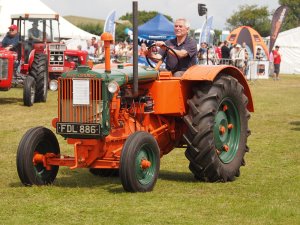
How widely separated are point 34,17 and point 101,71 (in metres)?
16.0

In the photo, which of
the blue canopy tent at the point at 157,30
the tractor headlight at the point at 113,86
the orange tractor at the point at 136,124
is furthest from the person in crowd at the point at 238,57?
the tractor headlight at the point at 113,86

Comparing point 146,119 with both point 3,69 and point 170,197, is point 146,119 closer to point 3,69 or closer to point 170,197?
point 170,197

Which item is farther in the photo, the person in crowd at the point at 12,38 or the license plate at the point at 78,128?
the person in crowd at the point at 12,38

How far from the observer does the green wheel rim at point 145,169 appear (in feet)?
24.0

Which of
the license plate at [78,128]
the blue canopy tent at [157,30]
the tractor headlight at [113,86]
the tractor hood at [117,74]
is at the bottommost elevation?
the license plate at [78,128]

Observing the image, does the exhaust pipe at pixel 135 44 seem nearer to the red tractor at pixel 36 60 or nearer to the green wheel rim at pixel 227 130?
the green wheel rim at pixel 227 130

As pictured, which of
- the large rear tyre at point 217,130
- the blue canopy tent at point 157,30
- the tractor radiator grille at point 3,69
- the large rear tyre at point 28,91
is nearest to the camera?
the large rear tyre at point 217,130

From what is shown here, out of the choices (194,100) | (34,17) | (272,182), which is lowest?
(272,182)

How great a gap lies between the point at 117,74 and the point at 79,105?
1.55 ft

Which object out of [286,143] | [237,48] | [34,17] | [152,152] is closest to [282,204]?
[152,152]

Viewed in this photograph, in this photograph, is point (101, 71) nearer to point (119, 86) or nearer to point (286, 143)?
point (119, 86)

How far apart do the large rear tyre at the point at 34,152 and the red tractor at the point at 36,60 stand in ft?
31.8

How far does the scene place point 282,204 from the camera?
6.85 metres

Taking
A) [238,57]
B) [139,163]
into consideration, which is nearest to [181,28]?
[139,163]
